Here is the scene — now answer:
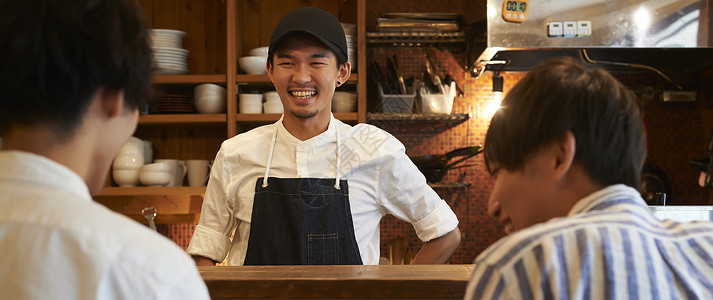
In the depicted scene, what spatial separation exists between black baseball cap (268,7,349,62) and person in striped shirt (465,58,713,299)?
3.31 feet

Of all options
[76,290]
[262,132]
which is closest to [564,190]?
[76,290]

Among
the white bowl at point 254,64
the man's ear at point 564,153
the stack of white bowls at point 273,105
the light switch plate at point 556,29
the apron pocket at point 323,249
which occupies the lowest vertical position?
the apron pocket at point 323,249

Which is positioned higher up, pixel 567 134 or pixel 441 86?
pixel 441 86

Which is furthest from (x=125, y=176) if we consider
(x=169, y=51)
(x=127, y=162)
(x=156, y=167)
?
(x=169, y=51)

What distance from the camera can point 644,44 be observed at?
2721 mm

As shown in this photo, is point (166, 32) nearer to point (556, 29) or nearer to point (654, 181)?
point (556, 29)

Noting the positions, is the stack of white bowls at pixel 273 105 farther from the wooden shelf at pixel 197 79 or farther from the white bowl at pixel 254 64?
the wooden shelf at pixel 197 79

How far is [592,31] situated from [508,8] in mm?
399

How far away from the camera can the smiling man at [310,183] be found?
1.71 meters

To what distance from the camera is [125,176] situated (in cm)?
295

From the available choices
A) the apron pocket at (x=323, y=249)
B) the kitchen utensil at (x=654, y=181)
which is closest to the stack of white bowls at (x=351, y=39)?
the apron pocket at (x=323, y=249)

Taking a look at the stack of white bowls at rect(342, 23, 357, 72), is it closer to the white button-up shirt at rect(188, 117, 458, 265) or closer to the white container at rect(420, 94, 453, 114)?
the white container at rect(420, 94, 453, 114)

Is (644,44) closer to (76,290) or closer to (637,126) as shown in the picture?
(637,126)

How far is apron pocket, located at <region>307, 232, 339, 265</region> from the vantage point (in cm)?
168
